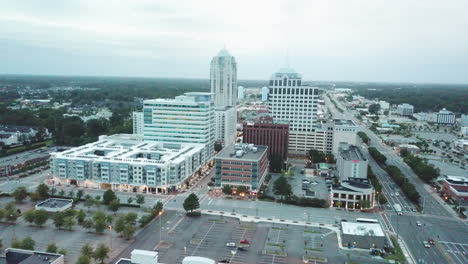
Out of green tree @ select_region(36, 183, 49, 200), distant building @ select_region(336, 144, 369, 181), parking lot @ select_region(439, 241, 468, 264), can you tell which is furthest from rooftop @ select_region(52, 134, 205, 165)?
parking lot @ select_region(439, 241, 468, 264)

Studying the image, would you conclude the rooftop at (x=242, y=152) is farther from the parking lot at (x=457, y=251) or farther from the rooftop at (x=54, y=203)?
the parking lot at (x=457, y=251)

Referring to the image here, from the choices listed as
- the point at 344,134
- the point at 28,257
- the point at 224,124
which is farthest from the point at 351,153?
the point at 28,257

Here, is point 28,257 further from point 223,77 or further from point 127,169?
point 223,77

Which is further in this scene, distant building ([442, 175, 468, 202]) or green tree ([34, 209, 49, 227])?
distant building ([442, 175, 468, 202])

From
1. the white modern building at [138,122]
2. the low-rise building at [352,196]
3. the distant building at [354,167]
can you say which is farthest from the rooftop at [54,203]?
the white modern building at [138,122]

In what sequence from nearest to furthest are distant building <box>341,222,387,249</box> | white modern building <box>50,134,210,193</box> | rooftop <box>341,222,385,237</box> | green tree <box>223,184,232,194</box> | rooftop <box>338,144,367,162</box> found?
distant building <box>341,222,387,249</box> < rooftop <box>341,222,385,237</box> < green tree <box>223,184,232,194</box> < white modern building <box>50,134,210,193</box> < rooftop <box>338,144,367,162</box>

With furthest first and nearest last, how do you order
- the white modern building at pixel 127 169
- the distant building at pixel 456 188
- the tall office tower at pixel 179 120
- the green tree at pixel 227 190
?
the tall office tower at pixel 179 120, the white modern building at pixel 127 169, the green tree at pixel 227 190, the distant building at pixel 456 188

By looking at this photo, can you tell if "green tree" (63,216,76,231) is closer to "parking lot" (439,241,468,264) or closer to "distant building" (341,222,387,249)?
"distant building" (341,222,387,249)
